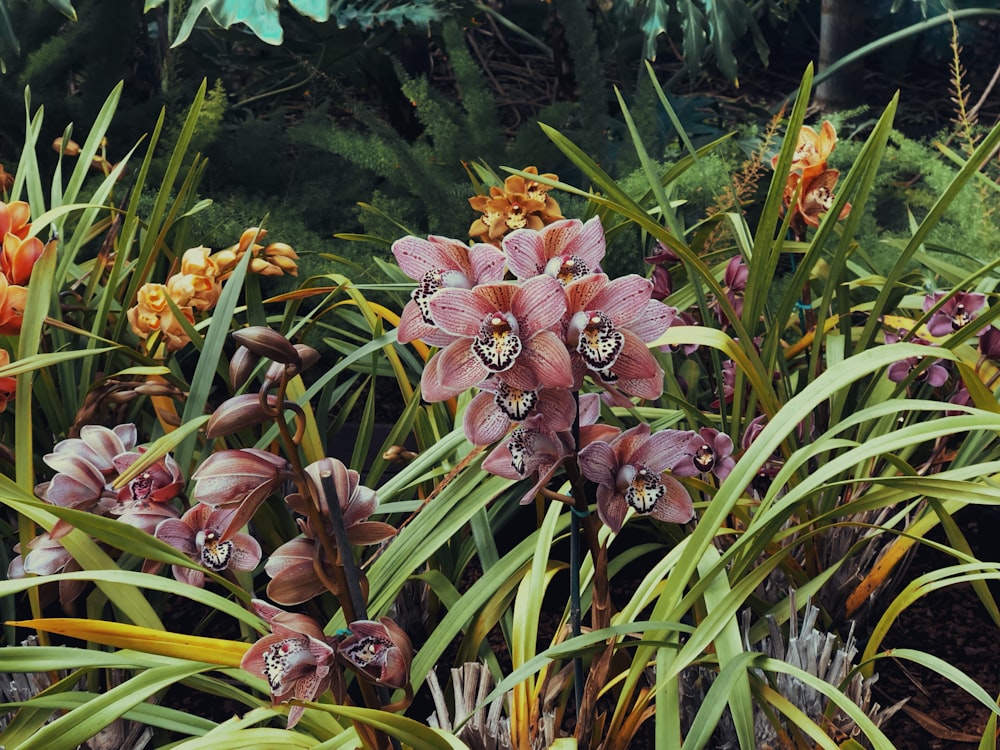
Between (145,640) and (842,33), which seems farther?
(842,33)

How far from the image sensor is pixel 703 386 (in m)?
1.38

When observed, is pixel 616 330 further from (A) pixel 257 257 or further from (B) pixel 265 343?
(A) pixel 257 257

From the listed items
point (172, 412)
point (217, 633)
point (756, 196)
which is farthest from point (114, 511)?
point (756, 196)

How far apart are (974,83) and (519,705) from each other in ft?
11.3

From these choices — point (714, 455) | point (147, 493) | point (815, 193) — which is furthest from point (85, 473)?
Result: point (815, 193)

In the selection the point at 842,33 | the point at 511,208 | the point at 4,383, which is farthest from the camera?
the point at 842,33

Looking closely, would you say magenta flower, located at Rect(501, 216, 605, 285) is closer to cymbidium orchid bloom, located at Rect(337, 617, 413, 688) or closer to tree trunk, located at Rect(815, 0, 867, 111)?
cymbidium orchid bloom, located at Rect(337, 617, 413, 688)

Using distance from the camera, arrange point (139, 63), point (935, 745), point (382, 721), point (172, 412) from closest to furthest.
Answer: point (382, 721) → point (935, 745) → point (172, 412) → point (139, 63)

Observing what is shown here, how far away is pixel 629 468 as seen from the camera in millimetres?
622

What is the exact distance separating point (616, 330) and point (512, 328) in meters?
0.07

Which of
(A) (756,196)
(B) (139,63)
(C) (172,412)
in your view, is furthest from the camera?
(B) (139,63)

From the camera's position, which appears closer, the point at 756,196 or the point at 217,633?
the point at 217,633

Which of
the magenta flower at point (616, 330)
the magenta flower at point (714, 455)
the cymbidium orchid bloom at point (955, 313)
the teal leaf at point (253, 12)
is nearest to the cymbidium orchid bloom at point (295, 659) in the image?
the magenta flower at point (616, 330)

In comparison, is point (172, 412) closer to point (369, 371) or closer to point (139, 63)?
point (369, 371)
